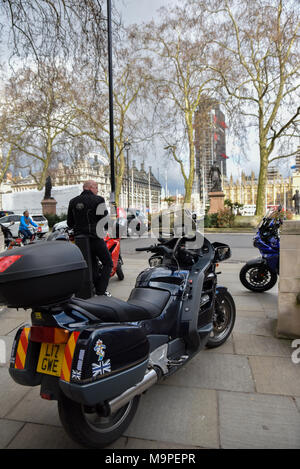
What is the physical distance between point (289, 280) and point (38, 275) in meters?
2.88

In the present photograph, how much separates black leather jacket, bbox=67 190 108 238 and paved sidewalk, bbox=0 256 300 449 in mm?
2148

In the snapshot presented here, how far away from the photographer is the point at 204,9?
69.7 ft

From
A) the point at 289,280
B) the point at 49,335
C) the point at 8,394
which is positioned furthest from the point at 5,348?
the point at 289,280

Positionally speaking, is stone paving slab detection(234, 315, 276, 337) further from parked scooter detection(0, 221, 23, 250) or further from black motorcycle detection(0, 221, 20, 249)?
black motorcycle detection(0, 221, 20, 249)

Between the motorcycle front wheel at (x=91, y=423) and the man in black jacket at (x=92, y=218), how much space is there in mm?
3013

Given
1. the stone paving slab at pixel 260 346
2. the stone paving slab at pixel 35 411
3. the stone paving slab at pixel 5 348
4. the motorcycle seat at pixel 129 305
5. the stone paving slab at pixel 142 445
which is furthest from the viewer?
the stone paving slab at pixel 260 346

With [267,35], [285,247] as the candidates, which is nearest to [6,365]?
[285,247]

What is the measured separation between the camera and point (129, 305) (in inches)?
88.0

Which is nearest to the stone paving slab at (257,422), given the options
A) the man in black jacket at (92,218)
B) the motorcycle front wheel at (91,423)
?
the motorcycle front wheel at (91,423)

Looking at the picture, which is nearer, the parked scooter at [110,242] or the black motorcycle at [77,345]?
the black motorcycle at [77,345]

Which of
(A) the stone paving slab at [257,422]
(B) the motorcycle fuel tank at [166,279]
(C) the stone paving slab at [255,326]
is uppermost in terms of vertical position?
(B) the motorcycle fuel tank at [166,279]

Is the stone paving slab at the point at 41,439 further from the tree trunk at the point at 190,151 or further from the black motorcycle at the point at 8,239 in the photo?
the tree trunk at the point at 190,151

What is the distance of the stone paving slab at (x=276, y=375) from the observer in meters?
2.77

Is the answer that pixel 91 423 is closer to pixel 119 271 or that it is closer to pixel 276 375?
pixel 276 375
